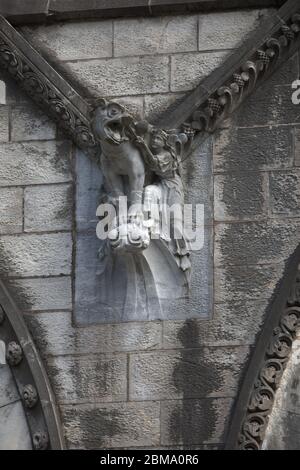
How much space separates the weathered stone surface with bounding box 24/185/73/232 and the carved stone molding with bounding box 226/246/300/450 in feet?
5.63

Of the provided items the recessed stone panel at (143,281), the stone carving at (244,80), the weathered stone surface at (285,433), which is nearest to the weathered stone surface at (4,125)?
the recessed stone panel at (143,281)

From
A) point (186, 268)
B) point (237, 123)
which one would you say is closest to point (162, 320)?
point (186, 268)

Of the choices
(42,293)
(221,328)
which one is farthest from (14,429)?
(221,328)

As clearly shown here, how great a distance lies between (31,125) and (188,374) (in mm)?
2369

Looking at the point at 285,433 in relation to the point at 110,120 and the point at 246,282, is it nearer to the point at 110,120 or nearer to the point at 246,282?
the point at 246,282

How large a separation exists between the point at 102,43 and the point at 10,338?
2.42 m

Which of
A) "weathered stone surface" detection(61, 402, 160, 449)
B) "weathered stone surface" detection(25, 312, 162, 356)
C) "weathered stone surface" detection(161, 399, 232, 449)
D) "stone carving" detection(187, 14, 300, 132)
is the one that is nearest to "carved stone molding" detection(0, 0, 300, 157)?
"stone carving" detection(187, 14, 300, 132)

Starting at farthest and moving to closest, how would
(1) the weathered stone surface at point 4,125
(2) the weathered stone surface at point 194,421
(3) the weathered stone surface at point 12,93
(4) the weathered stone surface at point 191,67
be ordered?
(3) the weathered stone surface at point 12,93 → (1) the weathered stone surface at point 4,125 → (4) the weathered stone surface at point 191,67 → (2) the weathered stone surface at point 194,421

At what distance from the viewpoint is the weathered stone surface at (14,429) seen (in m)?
19.0

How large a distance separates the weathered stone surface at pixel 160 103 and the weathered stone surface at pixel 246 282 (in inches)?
52.8

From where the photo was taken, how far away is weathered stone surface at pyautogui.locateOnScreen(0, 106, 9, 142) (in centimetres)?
2002

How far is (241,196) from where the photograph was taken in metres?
19.5

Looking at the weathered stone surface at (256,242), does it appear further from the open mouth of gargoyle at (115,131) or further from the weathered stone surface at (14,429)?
the weathered stone surface at (14,429)

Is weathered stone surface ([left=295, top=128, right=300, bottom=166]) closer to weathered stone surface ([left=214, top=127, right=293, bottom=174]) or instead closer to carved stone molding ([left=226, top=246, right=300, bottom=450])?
weathered stone surface ([left=214, top=127, right=293, bottom=174])
